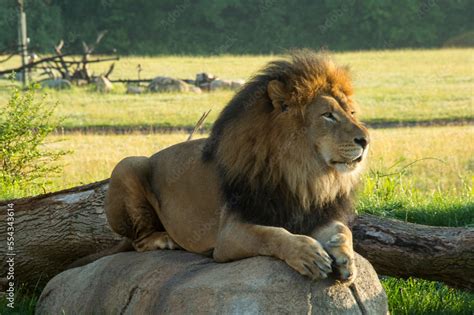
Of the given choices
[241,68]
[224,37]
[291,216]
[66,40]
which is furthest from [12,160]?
[224,37]

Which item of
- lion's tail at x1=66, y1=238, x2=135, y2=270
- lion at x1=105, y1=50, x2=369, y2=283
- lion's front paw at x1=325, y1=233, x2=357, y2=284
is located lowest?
lion's tail at x1=66, y1=238, x2=135, y2=270

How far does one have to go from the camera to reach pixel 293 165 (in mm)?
4719

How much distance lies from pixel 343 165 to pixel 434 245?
69.4 inches

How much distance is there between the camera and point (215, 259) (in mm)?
5078

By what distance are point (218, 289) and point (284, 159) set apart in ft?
2.24

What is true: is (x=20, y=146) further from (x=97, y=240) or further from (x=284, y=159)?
(x=284, y=159)

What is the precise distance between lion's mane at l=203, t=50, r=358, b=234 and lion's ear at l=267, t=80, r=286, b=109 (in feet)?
0.11

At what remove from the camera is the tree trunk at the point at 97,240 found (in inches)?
242

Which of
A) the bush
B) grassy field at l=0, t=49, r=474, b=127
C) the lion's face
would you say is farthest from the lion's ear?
grassy field at l=0, t=49, r=474, b=127

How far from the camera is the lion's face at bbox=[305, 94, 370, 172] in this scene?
4.55m

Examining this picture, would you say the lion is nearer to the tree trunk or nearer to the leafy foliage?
the tree trunk

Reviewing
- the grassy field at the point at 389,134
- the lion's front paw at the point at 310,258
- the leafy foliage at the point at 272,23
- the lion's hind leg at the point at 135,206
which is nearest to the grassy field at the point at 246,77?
the grassy field at the point at 389,134

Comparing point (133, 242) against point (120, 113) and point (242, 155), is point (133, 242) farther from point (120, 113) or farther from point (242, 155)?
point (120, 113)

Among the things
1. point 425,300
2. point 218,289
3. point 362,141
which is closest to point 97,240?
point 425,300
